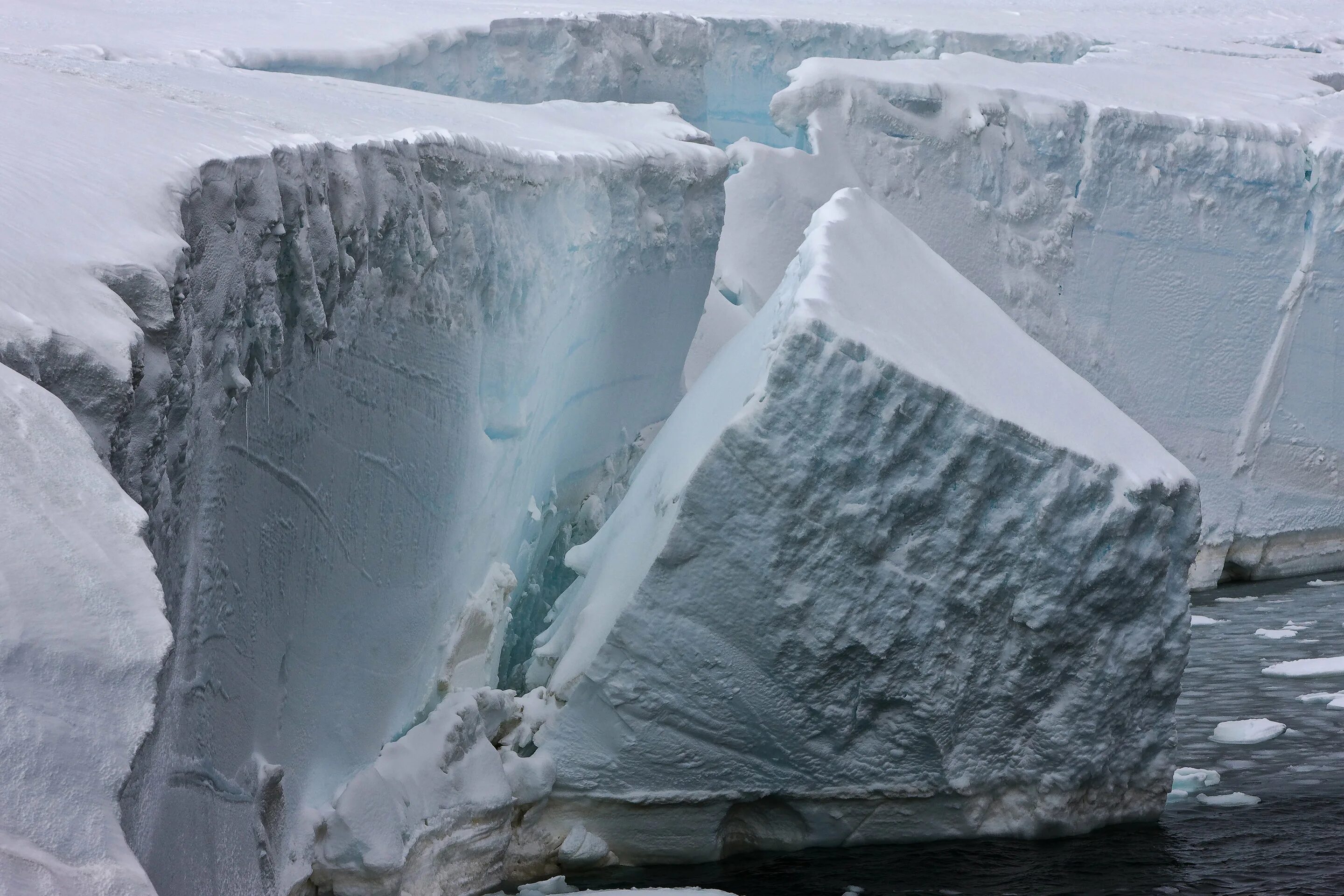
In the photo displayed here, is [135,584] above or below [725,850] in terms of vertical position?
above

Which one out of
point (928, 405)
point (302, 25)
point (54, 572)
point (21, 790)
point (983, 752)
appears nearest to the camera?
point (21, 790)

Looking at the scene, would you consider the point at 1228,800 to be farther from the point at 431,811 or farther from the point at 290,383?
the point at 290,383

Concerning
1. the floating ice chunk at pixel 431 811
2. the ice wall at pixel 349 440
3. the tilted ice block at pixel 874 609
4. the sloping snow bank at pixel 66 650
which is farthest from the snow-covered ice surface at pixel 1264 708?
the sloping snow bank at pixel 66 650

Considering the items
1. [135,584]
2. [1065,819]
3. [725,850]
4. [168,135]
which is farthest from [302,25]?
[135,584]

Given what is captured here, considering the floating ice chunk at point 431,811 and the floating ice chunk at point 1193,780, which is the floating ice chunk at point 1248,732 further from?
the floating ice chunk at point 431,811

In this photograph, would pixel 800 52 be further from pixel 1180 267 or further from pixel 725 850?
pixel 725 850

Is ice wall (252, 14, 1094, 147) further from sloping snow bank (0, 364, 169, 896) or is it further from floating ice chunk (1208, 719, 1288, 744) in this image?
floating ice chunk (1208, 719, 1288, 744)

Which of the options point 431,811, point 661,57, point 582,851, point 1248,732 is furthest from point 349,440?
point 661,57
